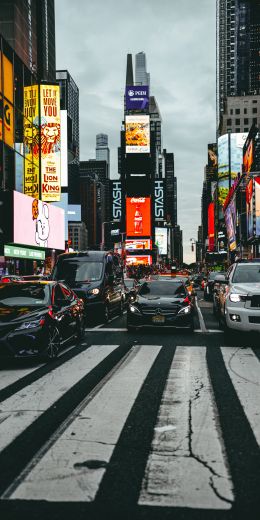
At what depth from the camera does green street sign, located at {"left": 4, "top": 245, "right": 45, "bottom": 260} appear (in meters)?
34.9

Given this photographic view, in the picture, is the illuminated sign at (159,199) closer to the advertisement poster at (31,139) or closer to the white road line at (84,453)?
the advertisement poster at (31,139)

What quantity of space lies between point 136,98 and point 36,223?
446ft

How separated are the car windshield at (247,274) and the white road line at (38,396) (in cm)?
Result: 438

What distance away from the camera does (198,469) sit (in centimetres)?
417

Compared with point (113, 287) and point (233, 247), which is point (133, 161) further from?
point (113, 287)

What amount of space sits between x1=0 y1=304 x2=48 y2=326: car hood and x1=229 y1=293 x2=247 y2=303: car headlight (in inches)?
163

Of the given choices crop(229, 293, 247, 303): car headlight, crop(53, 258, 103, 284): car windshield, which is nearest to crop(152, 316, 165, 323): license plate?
crop(229, 293, 247, 303): car headlight

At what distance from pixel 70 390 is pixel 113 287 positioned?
11641 millimetres

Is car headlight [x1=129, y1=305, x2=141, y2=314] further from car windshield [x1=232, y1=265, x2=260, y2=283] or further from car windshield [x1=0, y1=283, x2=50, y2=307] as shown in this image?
car windshield [x1=0, y1=283, x2=50, y2=307]

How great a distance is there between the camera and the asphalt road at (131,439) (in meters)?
3.59

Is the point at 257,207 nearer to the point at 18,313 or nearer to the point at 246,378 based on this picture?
the point at 18,313

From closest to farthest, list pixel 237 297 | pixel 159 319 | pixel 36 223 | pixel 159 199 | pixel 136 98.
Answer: pixel 237 297 → pixel 159 319 → pixel 36 223 → pixel 159 199 → pixel 136 98

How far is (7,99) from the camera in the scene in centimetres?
3491

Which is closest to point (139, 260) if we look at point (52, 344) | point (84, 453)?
point (52, 344)
